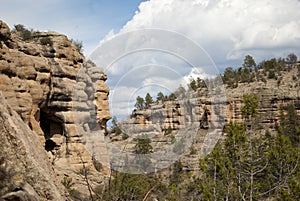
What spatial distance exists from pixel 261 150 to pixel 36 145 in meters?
12.6

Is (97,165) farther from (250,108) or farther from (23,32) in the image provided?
(250,108)

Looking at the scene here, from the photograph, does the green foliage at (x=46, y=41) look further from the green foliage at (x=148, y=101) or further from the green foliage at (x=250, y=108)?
the green foliage at (x=148, y=101)

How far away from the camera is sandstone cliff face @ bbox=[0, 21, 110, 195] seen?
54.0 ft

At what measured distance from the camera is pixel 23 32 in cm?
2223

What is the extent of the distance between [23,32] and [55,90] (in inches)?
180

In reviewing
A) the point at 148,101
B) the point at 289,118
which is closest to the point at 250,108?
the point at 289,118

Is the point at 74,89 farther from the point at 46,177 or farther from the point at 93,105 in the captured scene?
the point at 46,177

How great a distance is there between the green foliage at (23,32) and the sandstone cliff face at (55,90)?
15.4 inches

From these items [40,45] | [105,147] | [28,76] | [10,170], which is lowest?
[105,147]

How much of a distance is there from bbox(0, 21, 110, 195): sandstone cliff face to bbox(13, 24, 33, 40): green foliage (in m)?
0.39

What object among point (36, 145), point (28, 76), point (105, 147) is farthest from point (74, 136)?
point (36, 145)

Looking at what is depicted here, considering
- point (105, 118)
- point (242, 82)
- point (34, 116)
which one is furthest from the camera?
point (242, 82)

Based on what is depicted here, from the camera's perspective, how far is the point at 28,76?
17547 mm

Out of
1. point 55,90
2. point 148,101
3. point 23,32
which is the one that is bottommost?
point 55,90
